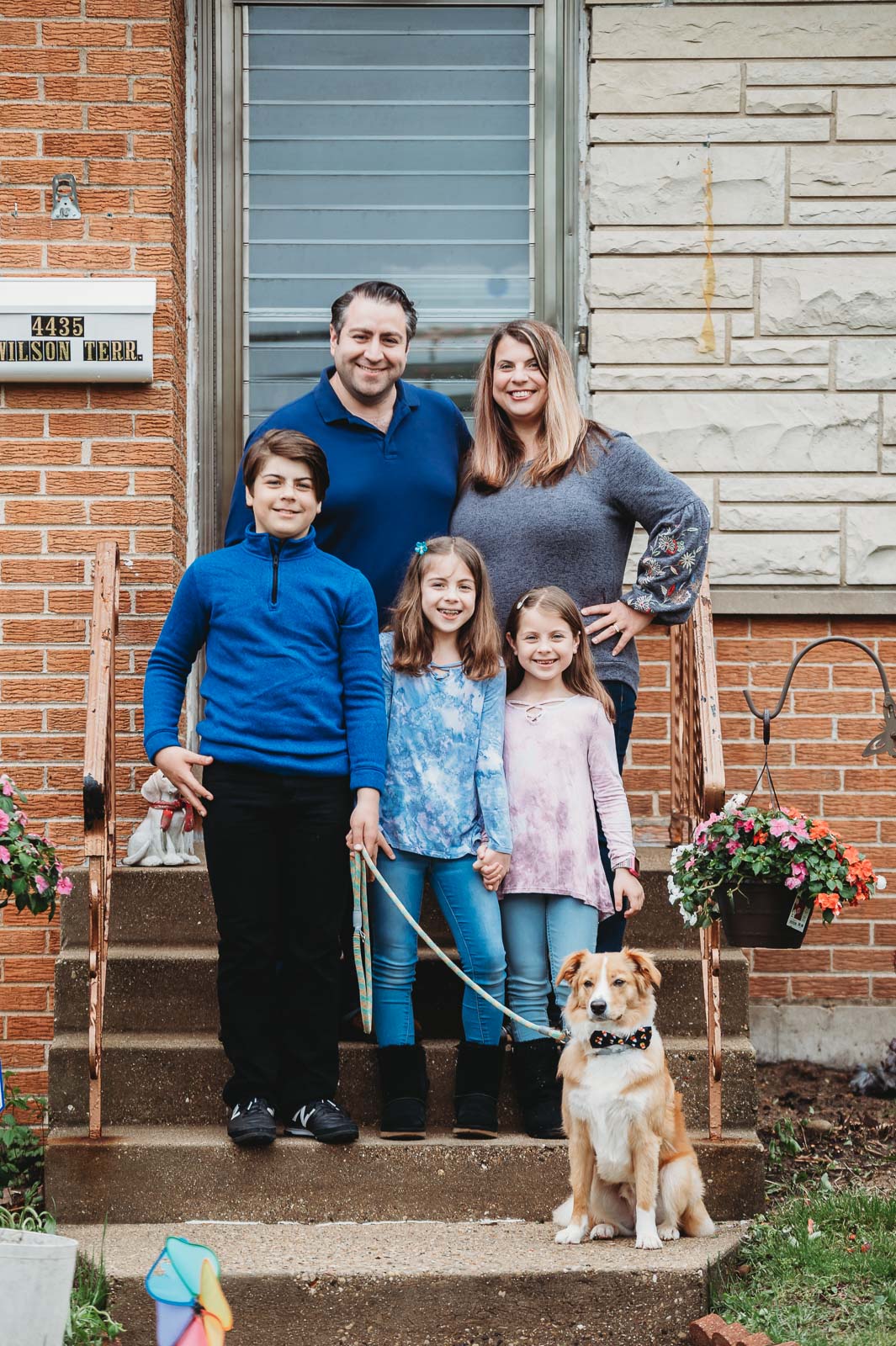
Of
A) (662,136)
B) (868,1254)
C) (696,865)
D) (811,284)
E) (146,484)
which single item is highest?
(662,136)

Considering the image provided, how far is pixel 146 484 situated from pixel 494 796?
1.66m

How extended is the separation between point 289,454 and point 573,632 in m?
0.82

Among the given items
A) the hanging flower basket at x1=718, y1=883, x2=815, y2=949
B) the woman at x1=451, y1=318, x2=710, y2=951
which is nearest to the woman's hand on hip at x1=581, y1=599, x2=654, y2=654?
the woman at x1=451, y1=318, x2=710, y2=951

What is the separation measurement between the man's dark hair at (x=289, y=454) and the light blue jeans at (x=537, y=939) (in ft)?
3.72

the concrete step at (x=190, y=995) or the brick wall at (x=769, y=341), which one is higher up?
the brick wall at (x=769, y=341)

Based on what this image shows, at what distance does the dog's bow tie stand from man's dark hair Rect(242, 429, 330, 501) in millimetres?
1442

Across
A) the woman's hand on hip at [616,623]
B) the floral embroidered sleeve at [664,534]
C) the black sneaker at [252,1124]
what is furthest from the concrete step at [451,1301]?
the floral embroidered sleeve at [664,534]

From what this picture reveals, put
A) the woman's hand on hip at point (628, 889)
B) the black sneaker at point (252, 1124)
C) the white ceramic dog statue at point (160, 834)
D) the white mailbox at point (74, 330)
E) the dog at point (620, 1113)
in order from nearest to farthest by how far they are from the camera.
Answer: the dog at point (620, 1113), the black sneaker at point (252, 1124), the woman's hand on hip at point (628, 889), the white ceramic dog statue at point (160, 834), the white mailbox at point (74, 330)

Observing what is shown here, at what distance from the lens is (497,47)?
4953 mm

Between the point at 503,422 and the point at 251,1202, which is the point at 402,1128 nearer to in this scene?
the point at 251,1202

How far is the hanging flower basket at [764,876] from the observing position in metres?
3.32

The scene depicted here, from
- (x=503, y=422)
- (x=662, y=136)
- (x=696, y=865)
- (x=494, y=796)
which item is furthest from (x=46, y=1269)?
(x=662, y=136)

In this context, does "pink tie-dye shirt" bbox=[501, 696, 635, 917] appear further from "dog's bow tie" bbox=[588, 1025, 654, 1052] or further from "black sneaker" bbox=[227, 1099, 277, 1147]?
"black sneaker" bbox=[227, 1099, 277, 1147]

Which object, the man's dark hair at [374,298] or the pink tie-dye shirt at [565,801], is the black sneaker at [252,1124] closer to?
the pink tie-dye shirt at [565,801]
